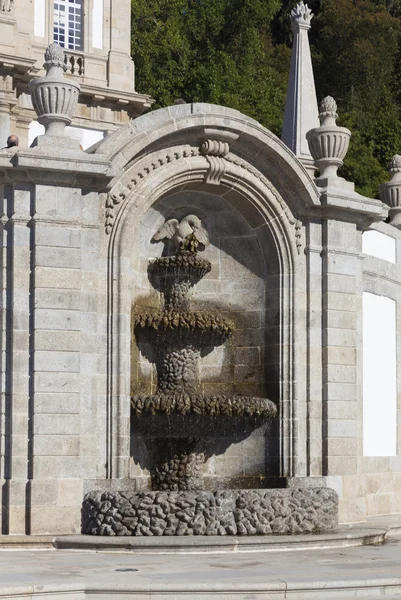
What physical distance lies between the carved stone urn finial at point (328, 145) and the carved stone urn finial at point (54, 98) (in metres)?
3.85

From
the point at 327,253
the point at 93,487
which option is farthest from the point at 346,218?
the point at 93,487

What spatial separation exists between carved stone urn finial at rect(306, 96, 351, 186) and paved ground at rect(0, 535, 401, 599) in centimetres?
573

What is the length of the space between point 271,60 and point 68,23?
59.2 ft

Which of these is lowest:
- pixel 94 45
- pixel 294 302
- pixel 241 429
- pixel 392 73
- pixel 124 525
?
pixel 124 525

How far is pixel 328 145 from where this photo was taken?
1828 centimetres

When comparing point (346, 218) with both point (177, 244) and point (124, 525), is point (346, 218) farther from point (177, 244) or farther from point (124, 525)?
point (124, 525)

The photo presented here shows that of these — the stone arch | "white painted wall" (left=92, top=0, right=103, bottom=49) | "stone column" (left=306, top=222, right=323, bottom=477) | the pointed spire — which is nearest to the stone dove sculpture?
the stone arch

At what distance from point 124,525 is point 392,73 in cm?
4010

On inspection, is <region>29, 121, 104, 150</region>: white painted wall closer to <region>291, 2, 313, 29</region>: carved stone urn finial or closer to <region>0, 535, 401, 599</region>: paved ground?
<region>291, 2, 313, 29</region>: carved stone urn finial

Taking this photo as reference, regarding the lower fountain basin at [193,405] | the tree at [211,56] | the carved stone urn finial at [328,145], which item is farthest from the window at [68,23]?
the lower fountain basin at [193,405]

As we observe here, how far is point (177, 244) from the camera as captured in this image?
17.7 meters

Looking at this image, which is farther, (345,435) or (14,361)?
(345,435)

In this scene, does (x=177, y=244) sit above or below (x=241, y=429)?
above

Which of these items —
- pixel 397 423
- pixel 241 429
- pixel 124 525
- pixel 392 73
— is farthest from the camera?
pixel 392 73
